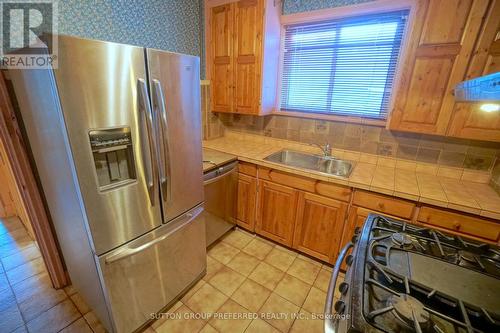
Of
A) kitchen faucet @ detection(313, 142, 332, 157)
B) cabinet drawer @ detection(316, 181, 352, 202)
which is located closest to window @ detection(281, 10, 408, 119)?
kitchen faucet @ detection(313, 142, 332, 157)

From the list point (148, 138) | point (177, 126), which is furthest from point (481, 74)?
point (148, 138)

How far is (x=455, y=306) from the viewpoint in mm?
708

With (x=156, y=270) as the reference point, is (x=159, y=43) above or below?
above

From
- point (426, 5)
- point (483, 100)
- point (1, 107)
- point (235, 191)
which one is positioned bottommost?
point (235, 191)

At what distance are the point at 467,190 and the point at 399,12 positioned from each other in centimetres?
151

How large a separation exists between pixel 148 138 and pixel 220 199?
1.10 metres

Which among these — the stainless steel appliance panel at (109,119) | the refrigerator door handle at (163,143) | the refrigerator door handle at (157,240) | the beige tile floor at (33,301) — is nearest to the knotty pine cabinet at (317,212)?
the refrigerator door handle at (157,240)

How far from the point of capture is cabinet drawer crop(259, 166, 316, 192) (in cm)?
194

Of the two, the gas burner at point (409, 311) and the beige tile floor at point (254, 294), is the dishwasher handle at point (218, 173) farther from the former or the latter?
the gas burner at point (409, 311)

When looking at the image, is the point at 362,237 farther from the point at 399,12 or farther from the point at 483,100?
the point at 399,12

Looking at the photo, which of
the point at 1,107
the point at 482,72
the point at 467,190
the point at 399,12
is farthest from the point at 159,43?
the point at 467,190

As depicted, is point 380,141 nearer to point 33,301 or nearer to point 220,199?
point 220,199

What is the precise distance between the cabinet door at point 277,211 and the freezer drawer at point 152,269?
725mm

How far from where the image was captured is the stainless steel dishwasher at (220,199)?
201cm
